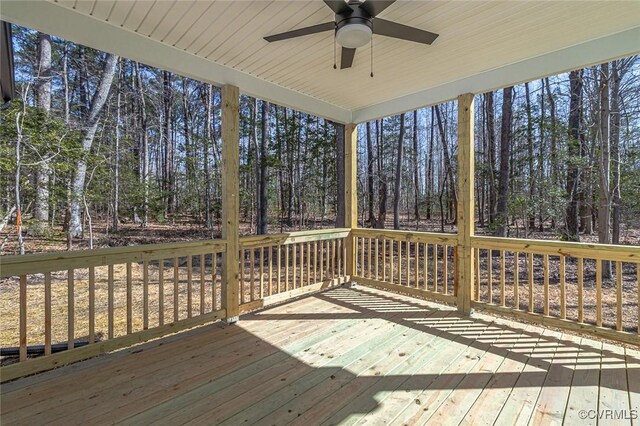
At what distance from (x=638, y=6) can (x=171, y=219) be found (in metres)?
12.4

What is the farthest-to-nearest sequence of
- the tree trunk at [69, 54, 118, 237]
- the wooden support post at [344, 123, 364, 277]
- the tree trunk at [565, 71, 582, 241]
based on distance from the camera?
A: the tree trunk at [69, 54, 118, 237], the tree trunk at [565, 71, 582, 241], the wooden support post at [344, 123, 364, 277]

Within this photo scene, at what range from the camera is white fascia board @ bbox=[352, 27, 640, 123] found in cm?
258

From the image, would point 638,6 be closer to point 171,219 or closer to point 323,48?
point 323,48

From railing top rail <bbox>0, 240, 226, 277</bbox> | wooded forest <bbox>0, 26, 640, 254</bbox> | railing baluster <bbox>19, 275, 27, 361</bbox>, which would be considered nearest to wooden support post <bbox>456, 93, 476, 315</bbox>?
railing top rail <bbox>0, 240, 226, 277</bbox>

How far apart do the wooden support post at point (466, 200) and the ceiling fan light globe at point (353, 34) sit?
1935 mm

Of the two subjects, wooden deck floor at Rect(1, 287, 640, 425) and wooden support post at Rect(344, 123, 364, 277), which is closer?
wooden deck floor at Rect(1, 287, 640, 425)

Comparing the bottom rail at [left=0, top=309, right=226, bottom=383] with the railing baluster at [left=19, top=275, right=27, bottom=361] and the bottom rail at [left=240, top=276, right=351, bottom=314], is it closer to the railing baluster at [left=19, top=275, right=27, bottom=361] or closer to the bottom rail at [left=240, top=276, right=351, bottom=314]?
the railing baluster at [left=19, top=275, right=27, bottom=361]

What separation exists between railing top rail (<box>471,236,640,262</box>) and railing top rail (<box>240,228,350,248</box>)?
71.3 inches

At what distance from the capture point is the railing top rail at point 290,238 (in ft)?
11.6

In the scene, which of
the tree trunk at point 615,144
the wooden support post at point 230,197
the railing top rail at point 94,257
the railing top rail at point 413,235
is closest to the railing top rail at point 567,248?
the railing top rail at point 413,235

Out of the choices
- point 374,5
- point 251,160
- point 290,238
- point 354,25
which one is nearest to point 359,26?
point 354,25

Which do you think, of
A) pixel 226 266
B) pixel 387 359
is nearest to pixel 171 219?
pixel 226 266

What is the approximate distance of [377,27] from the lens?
6.72 feet

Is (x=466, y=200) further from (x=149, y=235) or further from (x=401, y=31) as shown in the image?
(x=149, y=235)
